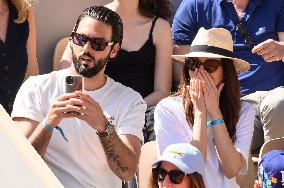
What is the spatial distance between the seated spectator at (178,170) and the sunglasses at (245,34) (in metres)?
1.48

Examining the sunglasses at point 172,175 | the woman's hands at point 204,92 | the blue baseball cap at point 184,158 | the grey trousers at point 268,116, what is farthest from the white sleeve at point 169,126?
the grey trousers at point 268,116

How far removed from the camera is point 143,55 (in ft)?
12.3

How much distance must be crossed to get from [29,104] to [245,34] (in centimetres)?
174

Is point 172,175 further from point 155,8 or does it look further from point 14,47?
point 155,8

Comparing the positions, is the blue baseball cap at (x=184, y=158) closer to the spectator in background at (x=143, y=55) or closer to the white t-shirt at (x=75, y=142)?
the white t-shirt at (x=75, y=142)

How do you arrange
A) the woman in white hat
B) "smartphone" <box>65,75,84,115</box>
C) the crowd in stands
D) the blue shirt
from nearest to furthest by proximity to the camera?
"smartphone" <box>65,75,84,115</box>
the crowd in stands
the woman in white hat
the blue shirt

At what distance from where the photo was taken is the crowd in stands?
2398 millimetres

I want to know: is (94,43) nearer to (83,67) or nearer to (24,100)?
(83,67)

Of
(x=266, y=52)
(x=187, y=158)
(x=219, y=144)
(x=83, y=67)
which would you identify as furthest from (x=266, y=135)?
(x=83, y=67)

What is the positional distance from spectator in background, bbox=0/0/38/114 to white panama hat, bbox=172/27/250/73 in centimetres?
94

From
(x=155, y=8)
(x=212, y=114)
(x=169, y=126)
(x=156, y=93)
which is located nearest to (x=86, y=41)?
(x=169, y=126)

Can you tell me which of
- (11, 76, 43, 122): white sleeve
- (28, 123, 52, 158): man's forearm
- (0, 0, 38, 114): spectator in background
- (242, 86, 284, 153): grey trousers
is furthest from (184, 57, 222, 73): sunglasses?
(0, 0, 38, 114): spectator in background

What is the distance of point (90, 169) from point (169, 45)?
59.6 inches

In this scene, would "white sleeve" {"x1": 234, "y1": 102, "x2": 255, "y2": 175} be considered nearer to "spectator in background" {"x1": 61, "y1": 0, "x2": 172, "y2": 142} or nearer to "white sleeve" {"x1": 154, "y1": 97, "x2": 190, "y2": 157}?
"white sleeve" {"x1": 154, "y1": 97, "x2": 190, "y2": 157}
